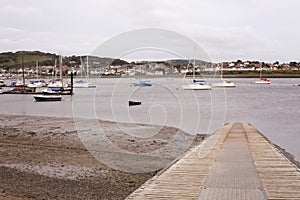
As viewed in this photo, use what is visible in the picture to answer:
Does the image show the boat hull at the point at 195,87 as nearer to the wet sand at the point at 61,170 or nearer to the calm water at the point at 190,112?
the calm water at the point at 190,112

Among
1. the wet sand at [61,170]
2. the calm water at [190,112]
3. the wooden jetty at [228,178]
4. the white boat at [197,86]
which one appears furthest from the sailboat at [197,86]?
the wooden jetty at [228,178]

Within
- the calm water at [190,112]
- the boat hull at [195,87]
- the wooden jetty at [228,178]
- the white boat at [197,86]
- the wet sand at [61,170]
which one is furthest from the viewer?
the white boat at [197,86]

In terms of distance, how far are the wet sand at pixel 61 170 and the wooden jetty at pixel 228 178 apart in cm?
134

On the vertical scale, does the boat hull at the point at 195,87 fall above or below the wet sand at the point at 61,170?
below

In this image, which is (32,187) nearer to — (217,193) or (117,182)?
(117,182)

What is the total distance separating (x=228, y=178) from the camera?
8531mm

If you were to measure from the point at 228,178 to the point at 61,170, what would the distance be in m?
5.48

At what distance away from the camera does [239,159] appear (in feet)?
36.4

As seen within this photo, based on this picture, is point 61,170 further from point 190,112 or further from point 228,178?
point 190,112

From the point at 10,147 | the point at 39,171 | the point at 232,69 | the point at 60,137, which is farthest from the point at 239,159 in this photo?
the point at 232,69

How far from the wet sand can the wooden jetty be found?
1341mm

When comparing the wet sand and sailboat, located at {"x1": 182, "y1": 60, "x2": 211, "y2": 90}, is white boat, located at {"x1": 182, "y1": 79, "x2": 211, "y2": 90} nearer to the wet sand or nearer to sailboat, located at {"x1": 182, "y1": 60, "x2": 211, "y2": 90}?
sailboat, located at {"x1": 182, "y1": 60, "x2": 211, "y2": 90}

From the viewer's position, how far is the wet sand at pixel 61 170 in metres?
9.54

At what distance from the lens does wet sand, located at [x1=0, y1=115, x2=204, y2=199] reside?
954 centimetres
